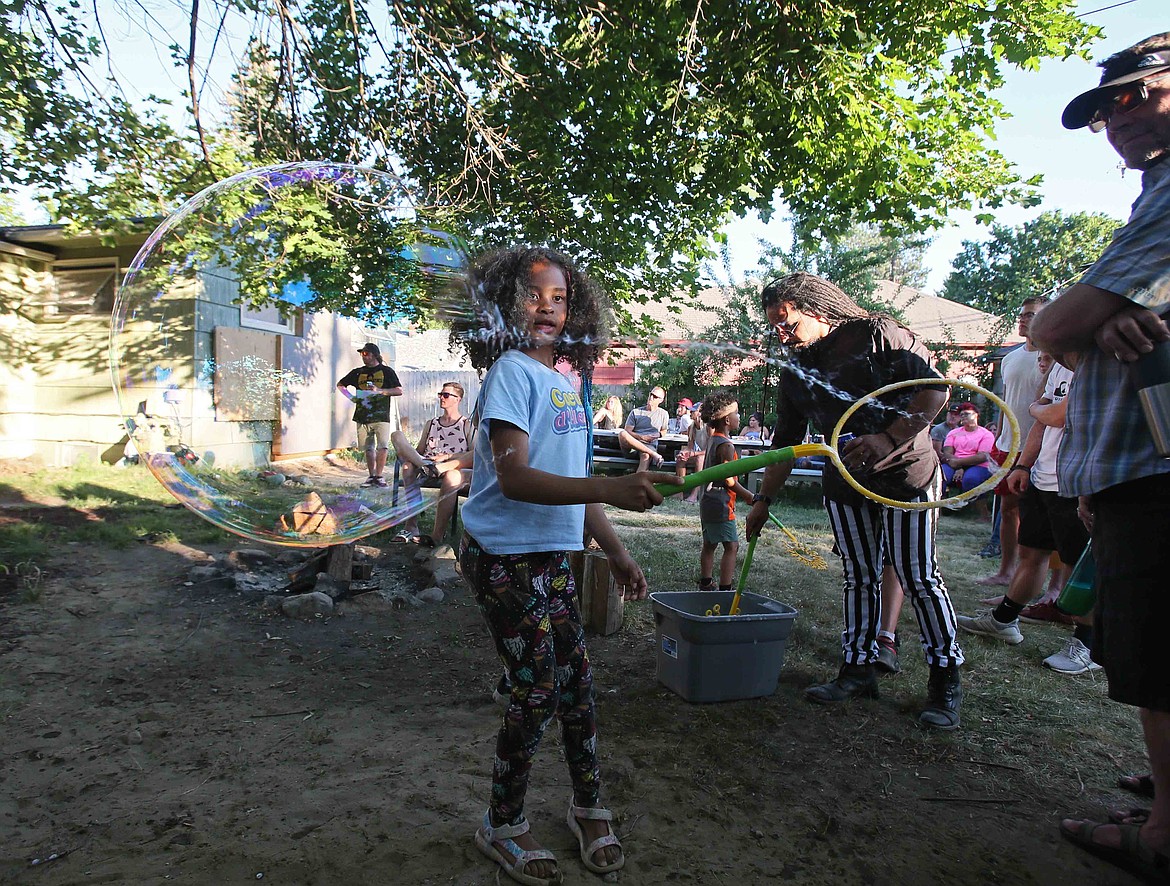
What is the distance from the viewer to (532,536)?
1.92m

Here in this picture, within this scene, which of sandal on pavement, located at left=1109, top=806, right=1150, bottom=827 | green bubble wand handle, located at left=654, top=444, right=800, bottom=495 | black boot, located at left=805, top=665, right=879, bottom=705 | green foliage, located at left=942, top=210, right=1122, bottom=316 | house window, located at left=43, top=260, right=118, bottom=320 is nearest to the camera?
green bubble wand handle, located at left=654, top=444, right=800, bottom=495

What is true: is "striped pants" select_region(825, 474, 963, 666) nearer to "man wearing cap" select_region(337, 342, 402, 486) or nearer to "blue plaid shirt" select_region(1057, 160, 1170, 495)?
"blue plaid shirt" select_region(1057, 160, 1170, 495)

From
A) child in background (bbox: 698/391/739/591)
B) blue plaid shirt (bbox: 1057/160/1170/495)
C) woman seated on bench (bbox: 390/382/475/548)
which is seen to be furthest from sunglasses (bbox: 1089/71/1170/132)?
child in background (bbox: 698/391/739/591)

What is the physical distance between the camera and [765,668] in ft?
11.2

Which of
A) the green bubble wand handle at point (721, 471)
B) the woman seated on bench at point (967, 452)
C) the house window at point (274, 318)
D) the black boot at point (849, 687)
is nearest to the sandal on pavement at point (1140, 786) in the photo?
the black boot at point (849, 687)

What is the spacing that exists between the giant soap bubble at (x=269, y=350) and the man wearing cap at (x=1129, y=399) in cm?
210

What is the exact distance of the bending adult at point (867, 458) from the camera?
9.27 feet

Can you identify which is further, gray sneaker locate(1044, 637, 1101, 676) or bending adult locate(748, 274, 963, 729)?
gray sneaker locate(1044, 637, 1101, 676)

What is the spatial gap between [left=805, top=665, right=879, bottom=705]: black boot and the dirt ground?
2.9 inches

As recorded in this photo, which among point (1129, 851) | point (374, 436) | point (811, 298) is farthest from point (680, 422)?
point (1129, 851)

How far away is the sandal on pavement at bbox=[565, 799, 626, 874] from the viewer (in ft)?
6.72

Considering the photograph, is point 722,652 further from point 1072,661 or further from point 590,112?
point 590,112

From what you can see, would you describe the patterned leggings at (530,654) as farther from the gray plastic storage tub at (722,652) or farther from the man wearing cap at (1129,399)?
the man wearing cap at (1129,399)

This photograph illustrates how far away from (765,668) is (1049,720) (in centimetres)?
132
